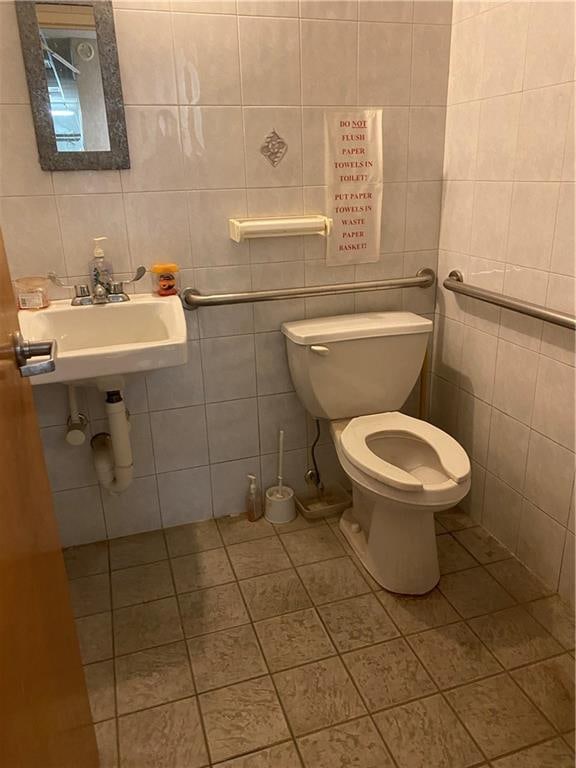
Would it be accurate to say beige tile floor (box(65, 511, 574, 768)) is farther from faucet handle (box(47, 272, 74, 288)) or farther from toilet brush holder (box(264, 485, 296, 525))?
faucet handle (box(47, 272, 74, 288))

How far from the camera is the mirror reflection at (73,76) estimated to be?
1589mm

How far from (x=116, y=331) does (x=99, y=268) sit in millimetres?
197

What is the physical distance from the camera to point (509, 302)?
176 cm

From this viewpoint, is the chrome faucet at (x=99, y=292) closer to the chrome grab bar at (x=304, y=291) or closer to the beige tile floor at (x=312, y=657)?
the chrome grab bar at (x=304, y=291)

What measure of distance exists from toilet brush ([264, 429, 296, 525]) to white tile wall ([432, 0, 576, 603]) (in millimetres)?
669

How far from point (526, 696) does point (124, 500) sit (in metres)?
1.39

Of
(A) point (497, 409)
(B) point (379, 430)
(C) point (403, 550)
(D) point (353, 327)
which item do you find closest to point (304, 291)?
(D) point (353, 327)

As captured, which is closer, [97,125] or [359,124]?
[97,125]

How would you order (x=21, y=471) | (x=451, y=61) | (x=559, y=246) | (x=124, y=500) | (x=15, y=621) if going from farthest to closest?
(x=124, y=500) < (x=451, y=61) < (x=559, y=246) < (x=21, y=471) < (x=15, y=621)

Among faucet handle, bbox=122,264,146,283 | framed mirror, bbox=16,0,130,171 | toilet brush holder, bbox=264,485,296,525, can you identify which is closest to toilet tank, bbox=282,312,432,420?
toilet brush holder, bbox=264,485,296,525

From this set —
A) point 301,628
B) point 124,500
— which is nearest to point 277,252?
point 124,500

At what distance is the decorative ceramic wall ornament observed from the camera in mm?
1867

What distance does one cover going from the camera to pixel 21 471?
90cm

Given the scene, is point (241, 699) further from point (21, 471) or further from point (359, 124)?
point (359, 124)
